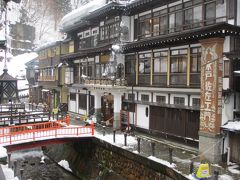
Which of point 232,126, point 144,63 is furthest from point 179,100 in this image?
point 144,63

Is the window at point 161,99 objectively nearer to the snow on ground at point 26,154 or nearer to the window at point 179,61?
the window at point 179,61

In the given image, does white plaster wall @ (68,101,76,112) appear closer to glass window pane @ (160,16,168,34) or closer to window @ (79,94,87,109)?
window @ (79,94,87,109)

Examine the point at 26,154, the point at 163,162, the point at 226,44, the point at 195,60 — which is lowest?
the point at 26,154

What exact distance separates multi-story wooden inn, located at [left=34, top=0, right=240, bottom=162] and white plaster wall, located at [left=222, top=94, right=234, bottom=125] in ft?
0.23

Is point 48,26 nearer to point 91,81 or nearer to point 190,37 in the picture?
point 91,81

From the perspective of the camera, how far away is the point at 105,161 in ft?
78.7

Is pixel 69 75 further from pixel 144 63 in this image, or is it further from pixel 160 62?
pixel 160 62

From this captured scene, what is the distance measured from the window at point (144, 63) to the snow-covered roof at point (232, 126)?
992 centimetres

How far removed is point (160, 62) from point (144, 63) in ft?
7.89

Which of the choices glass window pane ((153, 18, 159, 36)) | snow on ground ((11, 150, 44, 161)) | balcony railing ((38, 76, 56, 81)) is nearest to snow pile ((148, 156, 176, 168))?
glass window pane ((153, 18, 159, 36))

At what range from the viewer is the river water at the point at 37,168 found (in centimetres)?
2589

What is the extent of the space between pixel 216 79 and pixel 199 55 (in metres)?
3.11

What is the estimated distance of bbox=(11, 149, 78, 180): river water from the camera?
25891mm

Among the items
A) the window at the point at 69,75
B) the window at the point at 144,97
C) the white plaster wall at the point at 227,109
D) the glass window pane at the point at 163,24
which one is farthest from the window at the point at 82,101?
the white plaster wall at the point at 227,109
